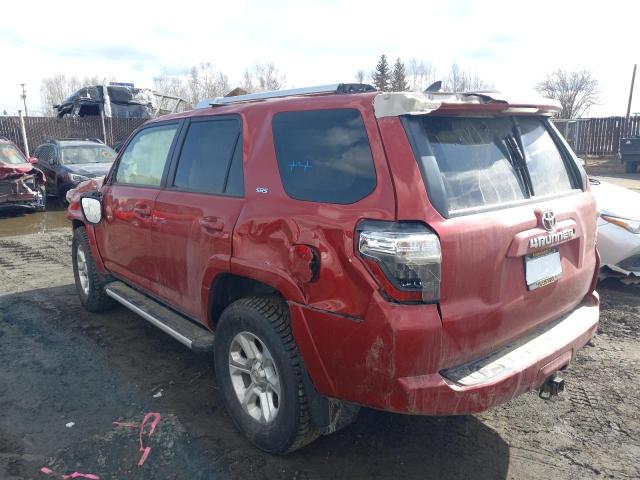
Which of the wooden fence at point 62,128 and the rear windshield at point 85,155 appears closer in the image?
the rear windshield at point 85,155

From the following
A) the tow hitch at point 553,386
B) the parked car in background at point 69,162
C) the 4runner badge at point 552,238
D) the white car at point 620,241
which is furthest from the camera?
the parked car in background at point 69,162

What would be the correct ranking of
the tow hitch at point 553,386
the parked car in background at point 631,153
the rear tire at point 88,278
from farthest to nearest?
the parked car in background at point 631,153 < the rear tire at point 88,278 < the tow hitch at point 553,386

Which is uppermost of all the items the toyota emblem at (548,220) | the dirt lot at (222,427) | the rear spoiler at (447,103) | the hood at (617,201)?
the rear spoiler at (447,103)

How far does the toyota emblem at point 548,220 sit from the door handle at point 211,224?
178cm

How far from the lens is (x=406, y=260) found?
7.22 ft

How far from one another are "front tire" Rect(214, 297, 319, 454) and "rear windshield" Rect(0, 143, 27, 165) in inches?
416

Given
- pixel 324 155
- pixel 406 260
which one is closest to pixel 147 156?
pixel 324 155

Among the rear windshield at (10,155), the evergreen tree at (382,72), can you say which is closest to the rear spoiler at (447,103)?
the rear windshield at (10,155)

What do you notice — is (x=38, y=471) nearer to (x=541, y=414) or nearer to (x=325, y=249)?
(x=325, y=249)

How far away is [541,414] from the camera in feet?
10.8

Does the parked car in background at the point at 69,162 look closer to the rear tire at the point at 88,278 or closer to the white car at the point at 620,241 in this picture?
the rear tire at the point at 88,278

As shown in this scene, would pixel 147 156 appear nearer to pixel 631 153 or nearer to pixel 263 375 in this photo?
pixel 263 375

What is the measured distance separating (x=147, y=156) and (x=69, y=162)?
9.66m

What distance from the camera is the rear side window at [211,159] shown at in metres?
3.15
